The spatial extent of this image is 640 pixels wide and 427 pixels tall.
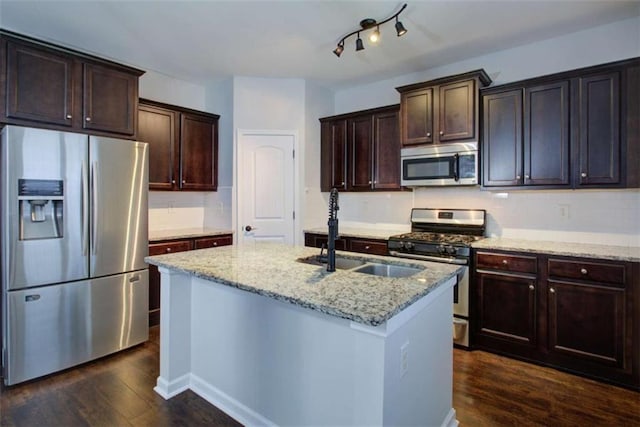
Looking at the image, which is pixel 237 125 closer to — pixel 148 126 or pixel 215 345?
pixel 148 126

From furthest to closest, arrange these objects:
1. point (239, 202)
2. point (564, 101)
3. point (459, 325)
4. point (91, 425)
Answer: point (239, 202) < point (459, 325) < point (564, 101) < point (91, 425)

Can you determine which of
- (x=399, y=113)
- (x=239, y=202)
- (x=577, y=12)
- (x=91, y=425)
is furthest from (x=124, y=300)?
(x=577, y=12)

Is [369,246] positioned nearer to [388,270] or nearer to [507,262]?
[507,262]

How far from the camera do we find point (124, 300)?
2.92m

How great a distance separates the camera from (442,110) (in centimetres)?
327

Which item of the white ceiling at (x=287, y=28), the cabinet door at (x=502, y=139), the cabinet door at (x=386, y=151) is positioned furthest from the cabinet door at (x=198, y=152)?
the cabinet door at (x=502, y=139)

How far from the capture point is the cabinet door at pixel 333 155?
13.8 ft

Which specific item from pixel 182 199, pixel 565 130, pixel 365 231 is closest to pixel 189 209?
pixel 182 199

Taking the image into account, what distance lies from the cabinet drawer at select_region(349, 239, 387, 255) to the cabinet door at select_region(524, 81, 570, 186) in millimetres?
1415

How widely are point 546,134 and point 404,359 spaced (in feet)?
7.98

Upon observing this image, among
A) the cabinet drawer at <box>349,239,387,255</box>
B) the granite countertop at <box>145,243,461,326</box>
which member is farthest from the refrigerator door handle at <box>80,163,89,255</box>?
the cabinet drawer at <box>349,239,387,255</box>

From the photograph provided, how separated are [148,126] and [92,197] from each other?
1.22 meters

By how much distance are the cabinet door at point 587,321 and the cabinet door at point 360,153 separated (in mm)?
2101

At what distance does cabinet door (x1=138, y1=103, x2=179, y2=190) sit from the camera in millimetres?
3598
